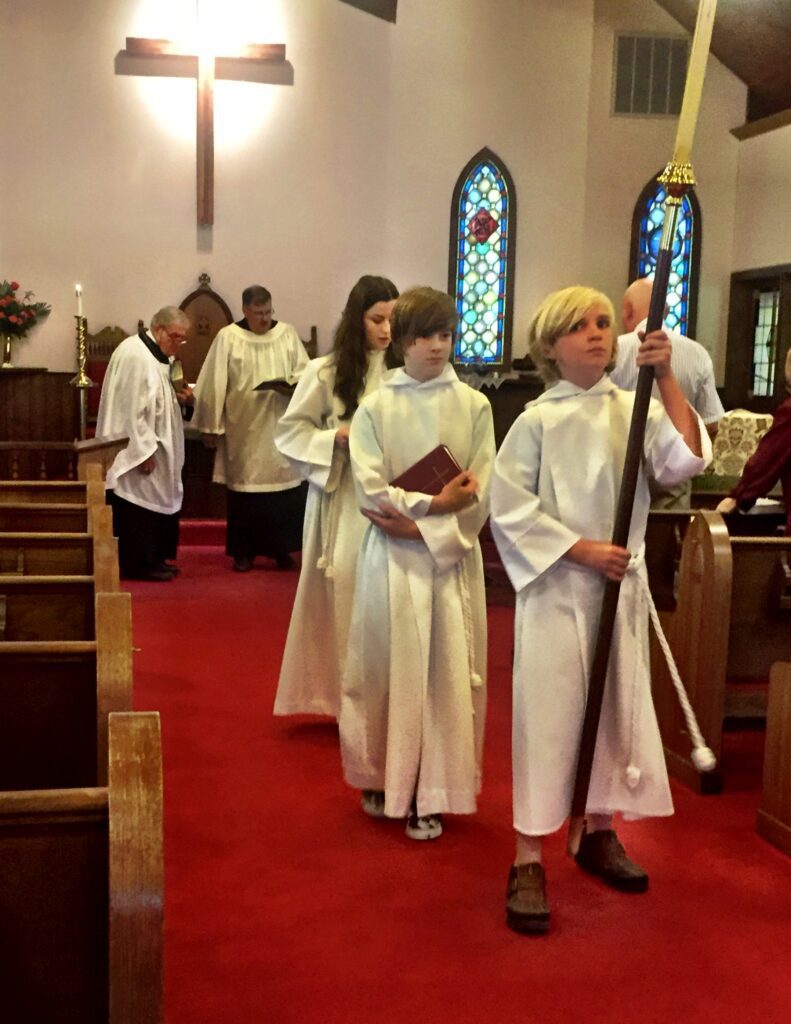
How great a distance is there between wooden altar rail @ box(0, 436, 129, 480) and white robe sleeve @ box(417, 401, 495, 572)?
6.71 ft

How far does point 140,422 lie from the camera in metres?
7.49

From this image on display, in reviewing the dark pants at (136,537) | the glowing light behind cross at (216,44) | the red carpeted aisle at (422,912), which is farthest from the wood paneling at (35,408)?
the red carpeted aisle at (422,912)

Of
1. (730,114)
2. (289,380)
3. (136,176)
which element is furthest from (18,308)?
(730,114)

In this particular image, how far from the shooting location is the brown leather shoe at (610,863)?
298cm

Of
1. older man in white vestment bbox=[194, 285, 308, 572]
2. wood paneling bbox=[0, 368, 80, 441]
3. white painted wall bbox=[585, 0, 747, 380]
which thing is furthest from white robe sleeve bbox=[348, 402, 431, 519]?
white painted wall bbox=[585, 0, 747, 380]

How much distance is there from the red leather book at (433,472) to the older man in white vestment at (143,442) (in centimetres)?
453

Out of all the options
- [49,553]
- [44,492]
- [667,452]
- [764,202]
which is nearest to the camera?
[667,452]

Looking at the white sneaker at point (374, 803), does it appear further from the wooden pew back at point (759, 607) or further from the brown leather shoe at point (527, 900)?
the wooden pew back at point (759, 607)

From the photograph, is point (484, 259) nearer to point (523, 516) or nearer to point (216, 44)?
point (216, 44)

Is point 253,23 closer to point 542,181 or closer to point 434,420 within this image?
point 542,181

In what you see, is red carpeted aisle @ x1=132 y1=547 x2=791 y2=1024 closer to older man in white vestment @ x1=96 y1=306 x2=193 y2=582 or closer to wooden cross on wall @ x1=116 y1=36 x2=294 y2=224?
older man in white vestment @ x1=96 y1=306 x2=193 y2=582

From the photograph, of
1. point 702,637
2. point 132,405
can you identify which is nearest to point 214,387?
point 132,405

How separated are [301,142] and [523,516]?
8569mm

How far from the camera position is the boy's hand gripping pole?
229cm
